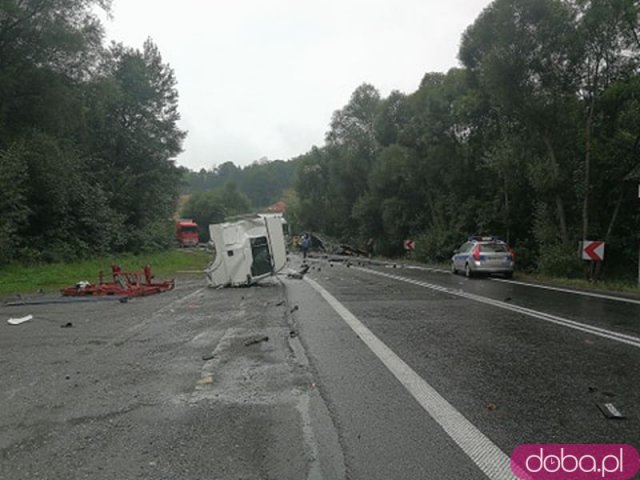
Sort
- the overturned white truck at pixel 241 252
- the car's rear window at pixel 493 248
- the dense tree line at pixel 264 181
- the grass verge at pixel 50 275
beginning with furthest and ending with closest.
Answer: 1. the dense tree line at pixel 264 181
2. the car's rear window at pixel 493 248
3. the grass verge at pixel 50 275
4. the overturned white truck at pixel 241 252

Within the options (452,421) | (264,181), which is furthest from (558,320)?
(264,181)

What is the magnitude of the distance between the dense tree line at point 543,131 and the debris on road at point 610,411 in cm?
1677

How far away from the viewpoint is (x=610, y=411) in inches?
182

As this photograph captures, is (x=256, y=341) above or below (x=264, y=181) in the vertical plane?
below

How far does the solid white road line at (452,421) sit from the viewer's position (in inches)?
144

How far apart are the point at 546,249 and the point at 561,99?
6169mm

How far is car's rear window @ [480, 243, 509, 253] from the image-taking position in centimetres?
2172

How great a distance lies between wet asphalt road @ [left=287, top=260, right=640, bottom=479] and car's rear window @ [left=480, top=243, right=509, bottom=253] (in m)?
10.4

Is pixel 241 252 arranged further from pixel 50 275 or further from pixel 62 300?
pixel 50 275

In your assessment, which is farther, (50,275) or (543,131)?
(543,131)

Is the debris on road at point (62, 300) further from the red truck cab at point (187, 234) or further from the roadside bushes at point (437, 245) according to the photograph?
the red truck cab at point (187, 234)

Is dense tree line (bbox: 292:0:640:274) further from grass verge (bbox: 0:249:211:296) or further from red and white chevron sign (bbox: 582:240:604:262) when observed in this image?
grass verge (bbox: 0:249:211:296)

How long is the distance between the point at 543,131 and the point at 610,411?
66.3 feet

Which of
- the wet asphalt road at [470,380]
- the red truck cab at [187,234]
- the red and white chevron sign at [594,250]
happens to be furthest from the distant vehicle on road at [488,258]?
the red truck cab at [187,234]
